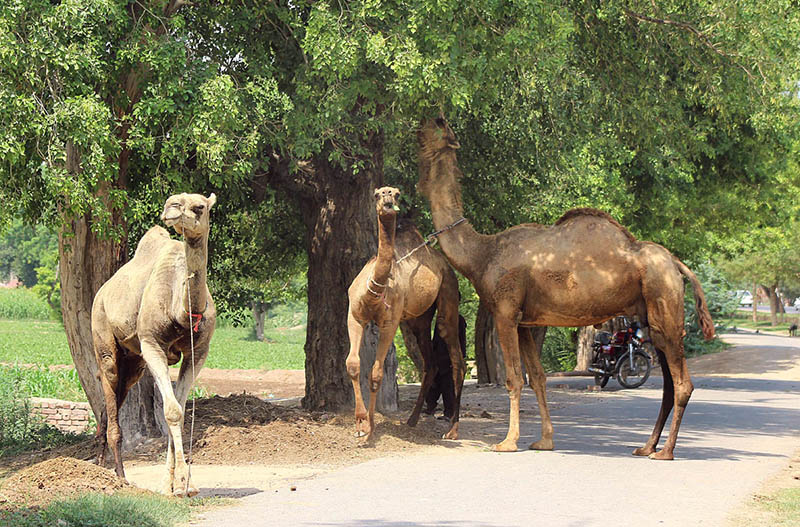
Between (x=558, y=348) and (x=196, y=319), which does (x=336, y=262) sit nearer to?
(x=196, y=319)

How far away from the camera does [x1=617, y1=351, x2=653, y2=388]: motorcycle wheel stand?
25.5 metres

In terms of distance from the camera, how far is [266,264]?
2114 centimetres

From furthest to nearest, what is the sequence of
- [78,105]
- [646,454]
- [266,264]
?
[266,264]
[646,454]
[78,105]

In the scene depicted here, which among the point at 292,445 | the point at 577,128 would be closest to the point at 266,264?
the point at 577,128

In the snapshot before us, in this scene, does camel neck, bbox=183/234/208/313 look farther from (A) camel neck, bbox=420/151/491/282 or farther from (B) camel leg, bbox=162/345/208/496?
(A) camel neck, bbox=420/151/491/282

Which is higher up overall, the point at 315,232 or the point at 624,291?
the point at 315,232

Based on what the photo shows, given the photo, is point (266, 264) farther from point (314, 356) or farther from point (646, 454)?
point (646, 454)

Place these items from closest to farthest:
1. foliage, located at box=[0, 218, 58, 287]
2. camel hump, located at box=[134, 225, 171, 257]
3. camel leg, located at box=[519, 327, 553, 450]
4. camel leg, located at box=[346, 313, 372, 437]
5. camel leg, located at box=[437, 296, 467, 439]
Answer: camel hump, located at box=[134, 225, 171, 257] → camel leg, located at box=[346, 313, 372, 437] → camel leg, located at box=[519, 327, 553, 450] → camel leg, located at box=[437, 296, 467, 439] → foliage, located at box=[0, 218, 58, 287]

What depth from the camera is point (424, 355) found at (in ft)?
48.9

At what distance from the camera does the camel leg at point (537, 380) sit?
12945 mm

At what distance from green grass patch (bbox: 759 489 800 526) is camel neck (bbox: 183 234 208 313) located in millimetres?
5291

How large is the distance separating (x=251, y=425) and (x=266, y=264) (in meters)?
7.69

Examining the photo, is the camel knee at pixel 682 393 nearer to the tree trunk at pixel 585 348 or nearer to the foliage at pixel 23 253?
the tree trunk at pixel 585 348

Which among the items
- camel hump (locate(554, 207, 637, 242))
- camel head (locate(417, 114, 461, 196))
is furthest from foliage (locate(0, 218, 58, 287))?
camel hump (locate(554, 207, 637, 242))
